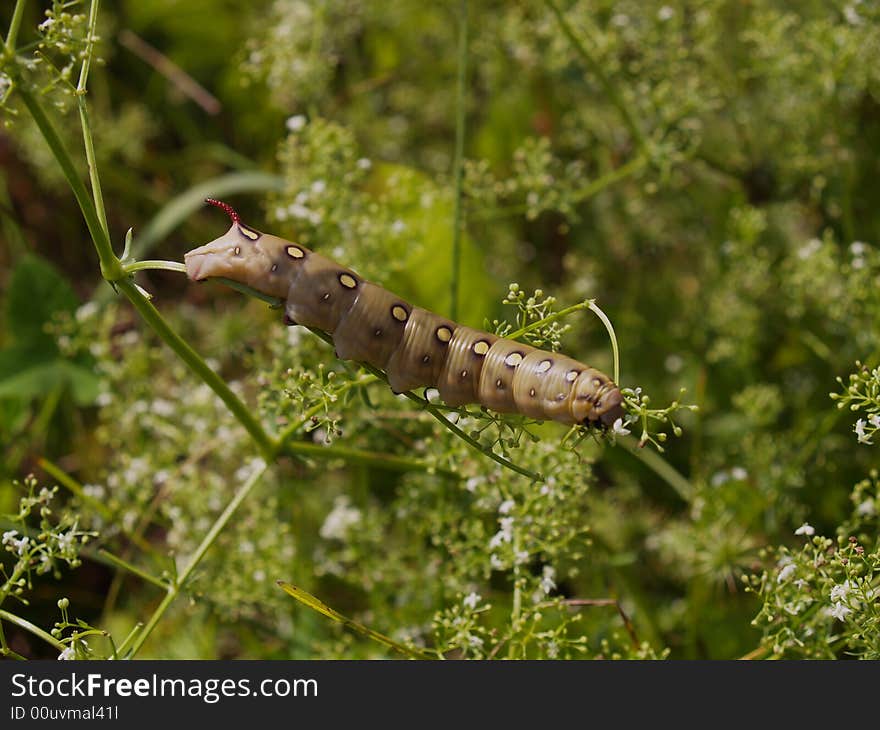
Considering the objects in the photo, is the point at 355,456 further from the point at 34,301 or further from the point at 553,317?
the point at 34,301

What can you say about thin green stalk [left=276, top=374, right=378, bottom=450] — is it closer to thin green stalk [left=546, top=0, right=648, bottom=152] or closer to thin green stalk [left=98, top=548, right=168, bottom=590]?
thin green stalk [left=98, top=548, right=168, bottom=590]

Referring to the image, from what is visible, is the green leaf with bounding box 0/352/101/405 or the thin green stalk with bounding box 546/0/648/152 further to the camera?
the green leaf with bounding box 0/352/101/405

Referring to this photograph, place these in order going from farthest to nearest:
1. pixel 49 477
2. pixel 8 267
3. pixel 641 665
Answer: pixel 8 267
pixel 49 477
pixel 641 665

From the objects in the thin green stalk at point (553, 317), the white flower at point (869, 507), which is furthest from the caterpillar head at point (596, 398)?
the white flower at point (869, 507)

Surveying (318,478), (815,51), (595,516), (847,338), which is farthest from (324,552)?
(815,51)

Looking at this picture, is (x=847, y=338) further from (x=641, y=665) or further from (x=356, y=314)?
(x=356, y=314)

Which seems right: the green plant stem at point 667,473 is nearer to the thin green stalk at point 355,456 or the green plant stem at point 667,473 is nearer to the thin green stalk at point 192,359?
the thin green stalk at point 355,456

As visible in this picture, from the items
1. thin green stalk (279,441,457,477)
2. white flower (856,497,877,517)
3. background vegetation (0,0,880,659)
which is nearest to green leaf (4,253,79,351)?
background vegetation (0,0,880,659)
